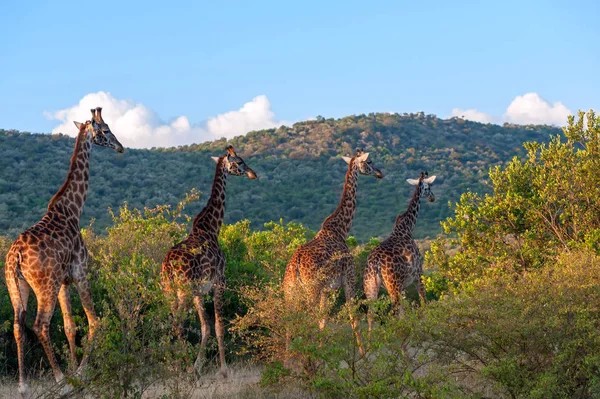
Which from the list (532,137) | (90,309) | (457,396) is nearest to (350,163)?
(90,309)

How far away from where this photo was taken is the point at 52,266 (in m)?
9.23

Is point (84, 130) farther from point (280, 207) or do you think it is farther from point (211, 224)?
point (280, 207)

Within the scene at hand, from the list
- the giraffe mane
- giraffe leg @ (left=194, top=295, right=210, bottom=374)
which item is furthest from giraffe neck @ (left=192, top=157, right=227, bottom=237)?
the giraffe mane

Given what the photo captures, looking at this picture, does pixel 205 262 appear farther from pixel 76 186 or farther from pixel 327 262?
pixel 76 186

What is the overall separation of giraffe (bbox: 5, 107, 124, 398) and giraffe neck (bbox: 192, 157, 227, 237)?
2.16 metres

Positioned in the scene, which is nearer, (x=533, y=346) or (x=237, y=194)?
(x=533, y=346)

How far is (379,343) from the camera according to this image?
8523 millimetres

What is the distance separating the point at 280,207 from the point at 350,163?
33.4 metres

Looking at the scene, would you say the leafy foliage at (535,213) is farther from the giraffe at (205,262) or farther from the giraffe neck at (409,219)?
the giraffe at (205,262)

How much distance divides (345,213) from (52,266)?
228 inches

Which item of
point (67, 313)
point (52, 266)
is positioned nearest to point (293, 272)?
point (67, 313)

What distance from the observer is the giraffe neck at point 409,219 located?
13.7m

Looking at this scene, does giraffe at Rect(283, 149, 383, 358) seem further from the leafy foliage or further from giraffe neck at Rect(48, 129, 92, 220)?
giraffe neck at Rect(48, 129, 92, 220)

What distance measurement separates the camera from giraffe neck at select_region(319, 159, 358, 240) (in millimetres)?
13303
